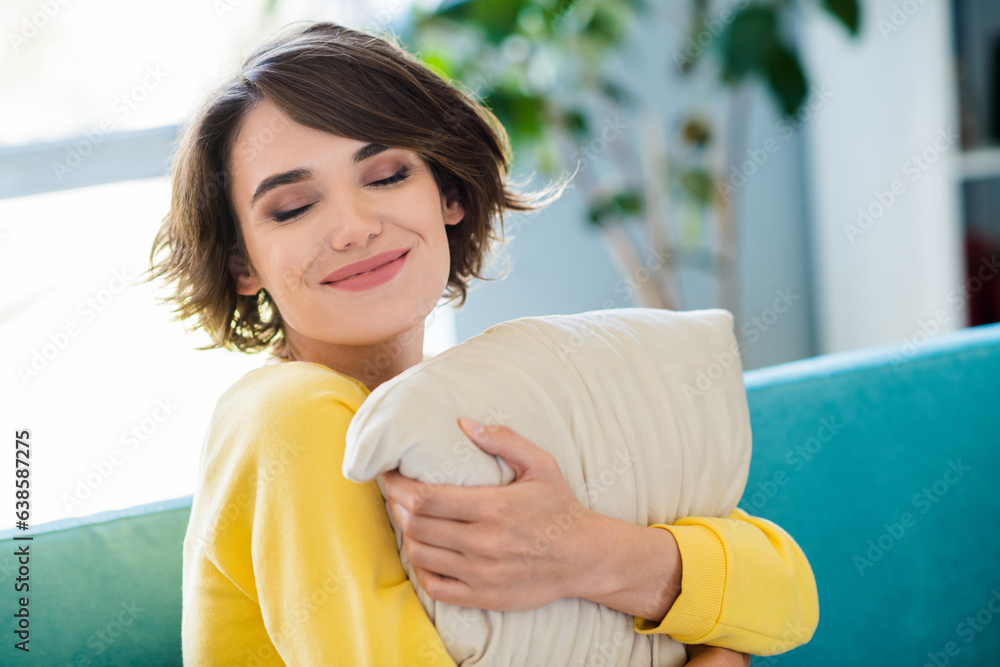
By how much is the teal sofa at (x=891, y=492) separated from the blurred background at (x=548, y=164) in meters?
0.65

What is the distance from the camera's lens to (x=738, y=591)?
75 cm

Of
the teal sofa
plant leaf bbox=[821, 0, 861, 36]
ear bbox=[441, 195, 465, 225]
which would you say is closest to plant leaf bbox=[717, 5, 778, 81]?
plant leaf bbox=[821, 0, 861, 36]

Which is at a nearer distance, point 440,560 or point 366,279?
point 440,560

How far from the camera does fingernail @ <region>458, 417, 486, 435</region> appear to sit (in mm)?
641

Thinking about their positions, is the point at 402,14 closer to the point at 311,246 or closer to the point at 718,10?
the point at 718,10

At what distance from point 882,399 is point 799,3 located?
1245mm

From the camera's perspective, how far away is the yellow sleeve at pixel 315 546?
0.62 m

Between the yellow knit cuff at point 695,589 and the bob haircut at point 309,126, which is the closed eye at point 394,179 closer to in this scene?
the bob haircut at point 309,126

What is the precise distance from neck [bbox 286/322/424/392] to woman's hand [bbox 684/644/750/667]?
1.40 ft

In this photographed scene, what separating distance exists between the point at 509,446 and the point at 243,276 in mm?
435

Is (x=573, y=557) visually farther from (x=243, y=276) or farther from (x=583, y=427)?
(x=243, y=276)

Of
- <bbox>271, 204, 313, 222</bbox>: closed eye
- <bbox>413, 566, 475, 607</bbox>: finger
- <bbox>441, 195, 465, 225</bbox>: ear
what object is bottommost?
<bbox>413, 566, 475, 607</bbox>: finger

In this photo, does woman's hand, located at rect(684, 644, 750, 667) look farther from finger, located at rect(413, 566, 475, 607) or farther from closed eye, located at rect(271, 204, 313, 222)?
closed eye, located at rect(271, 204, 313, 222)

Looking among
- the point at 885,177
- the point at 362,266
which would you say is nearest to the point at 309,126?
the point at 362,266
